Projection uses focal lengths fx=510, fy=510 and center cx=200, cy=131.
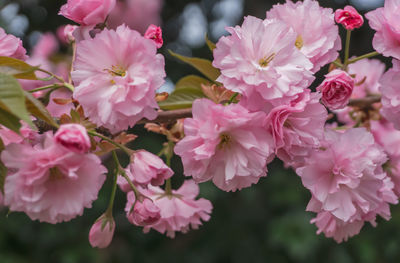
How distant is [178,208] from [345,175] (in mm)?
322

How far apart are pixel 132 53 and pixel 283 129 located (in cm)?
23

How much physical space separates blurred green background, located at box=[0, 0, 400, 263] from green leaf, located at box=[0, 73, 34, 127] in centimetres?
172

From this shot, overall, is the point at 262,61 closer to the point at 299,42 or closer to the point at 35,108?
the point at 299,42

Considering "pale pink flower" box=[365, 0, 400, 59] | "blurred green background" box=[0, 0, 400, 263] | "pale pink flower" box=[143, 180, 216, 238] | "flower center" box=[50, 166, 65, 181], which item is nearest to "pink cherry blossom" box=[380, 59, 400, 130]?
"pale pink flower" box=[365, 0, 400, 59]

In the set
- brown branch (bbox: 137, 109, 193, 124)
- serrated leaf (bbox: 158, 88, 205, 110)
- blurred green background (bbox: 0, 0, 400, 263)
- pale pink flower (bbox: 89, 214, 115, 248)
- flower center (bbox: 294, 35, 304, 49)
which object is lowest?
blurred green background (bbox: 0, 0, 400, 263)

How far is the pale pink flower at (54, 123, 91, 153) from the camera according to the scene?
0.55 m

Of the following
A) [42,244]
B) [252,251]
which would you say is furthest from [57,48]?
[252,251]

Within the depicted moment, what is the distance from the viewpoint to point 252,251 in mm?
2453

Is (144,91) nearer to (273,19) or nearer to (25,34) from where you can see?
(273,19)

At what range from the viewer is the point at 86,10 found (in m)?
0.73

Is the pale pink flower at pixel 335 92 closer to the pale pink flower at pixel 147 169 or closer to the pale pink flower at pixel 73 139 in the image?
the pale pink flower at pixel 147 169

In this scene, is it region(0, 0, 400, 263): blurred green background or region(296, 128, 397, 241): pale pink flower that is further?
region(0, 0, 400, 263): blurred green background

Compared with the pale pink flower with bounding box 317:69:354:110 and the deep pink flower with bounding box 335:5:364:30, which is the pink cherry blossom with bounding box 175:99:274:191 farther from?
the deep pink flower with bounding box 335:5:364:30

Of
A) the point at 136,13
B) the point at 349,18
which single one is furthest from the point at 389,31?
the point at 136,13
